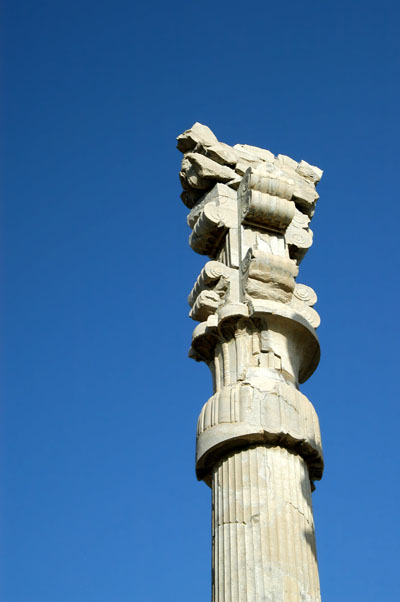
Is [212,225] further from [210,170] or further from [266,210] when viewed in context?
[210,170]

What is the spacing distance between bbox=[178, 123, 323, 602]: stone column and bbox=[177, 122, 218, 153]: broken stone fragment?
0.07ft

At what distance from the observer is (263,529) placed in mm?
10305

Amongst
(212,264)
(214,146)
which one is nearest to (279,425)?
(212,264)

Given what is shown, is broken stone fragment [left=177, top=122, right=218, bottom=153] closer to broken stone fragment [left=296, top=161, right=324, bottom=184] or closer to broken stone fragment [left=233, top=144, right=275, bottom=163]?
broken stone fragment [left=233, top=144, right=275, bottom=163]

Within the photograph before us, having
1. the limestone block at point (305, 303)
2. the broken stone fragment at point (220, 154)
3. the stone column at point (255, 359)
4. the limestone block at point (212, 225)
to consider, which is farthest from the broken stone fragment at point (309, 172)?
the limestone block at point (305, 303)

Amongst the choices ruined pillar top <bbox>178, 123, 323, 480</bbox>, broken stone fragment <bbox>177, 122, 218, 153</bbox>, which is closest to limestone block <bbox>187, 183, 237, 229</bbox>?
ruined pillar top <bbox>178, 123, 323, 480</bbox>

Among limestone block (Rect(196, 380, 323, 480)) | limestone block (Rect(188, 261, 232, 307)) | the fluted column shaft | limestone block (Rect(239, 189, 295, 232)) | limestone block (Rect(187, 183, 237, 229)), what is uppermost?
limestone block (Rect(187, 183, 237, 229))

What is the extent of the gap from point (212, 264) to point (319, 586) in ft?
16.0

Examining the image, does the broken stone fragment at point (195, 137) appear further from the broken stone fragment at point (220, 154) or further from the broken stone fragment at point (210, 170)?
the broken stone fragment at point (210, 170)

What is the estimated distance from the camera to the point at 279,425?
11117 mm

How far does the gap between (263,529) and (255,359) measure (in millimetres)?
2556

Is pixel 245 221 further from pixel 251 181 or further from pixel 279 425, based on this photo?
pixel 279 425

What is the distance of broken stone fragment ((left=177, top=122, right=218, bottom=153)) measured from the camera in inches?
575

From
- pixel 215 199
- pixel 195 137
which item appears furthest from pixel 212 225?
pixel 195 137
